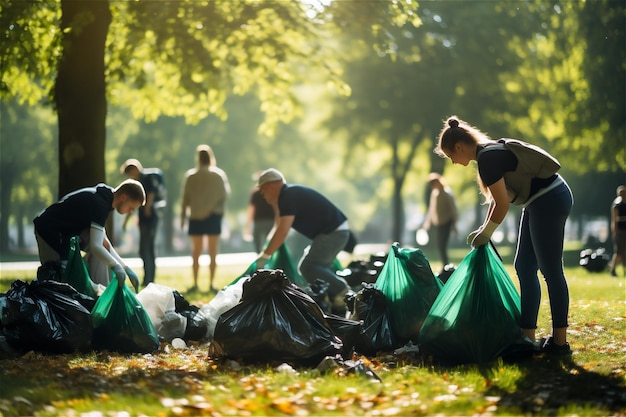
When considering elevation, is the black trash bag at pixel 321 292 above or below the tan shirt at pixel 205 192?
below

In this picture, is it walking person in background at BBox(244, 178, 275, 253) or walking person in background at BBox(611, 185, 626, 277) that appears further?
walking person in background at BBox(611, 185, 626, 277)

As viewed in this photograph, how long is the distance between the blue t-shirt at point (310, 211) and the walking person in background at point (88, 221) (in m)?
1.80

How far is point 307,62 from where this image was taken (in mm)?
14102

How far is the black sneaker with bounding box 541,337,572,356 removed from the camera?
652 cm

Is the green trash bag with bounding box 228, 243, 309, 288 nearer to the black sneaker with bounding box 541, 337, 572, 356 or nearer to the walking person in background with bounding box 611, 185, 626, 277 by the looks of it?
Answer: the black sneaker with bounding box 541, 337, 572, 356

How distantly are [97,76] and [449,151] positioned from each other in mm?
5488

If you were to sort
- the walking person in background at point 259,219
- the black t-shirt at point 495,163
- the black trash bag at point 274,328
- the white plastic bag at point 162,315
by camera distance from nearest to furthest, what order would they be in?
the black t-shirt at point 495,163, the black trash bag at point 274,328, the white plastic bag at point 162,315, the walking person in background at point 259,219

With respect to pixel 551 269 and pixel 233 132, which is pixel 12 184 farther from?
pixel 551 269

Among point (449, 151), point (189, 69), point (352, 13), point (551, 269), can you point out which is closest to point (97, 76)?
point (189, 69)

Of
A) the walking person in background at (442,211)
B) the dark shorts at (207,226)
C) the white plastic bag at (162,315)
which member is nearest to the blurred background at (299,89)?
the dark shorts at (207,226)

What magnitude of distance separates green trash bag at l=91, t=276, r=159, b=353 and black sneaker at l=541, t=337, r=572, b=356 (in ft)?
10.1

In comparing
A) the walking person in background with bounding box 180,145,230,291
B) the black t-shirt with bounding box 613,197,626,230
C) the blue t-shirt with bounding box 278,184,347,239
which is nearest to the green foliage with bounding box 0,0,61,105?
the walking person in background with bounding box 180,145,230,291

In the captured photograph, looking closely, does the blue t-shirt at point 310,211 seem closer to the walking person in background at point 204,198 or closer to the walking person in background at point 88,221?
the walking person in background at point 88,221

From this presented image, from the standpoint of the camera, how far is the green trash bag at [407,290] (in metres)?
7.29
